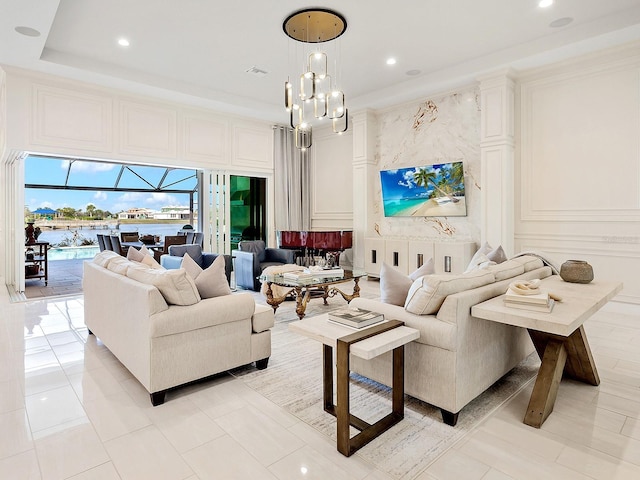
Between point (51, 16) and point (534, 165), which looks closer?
point (51, 16)

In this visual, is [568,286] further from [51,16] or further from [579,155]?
[51,16]

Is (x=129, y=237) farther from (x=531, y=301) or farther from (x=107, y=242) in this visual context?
(x=531, y=301)

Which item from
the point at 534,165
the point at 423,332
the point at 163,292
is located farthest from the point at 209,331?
the point at 534,165

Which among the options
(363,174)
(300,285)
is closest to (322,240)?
(363,174)

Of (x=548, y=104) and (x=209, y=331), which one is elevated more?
(x=548, y=104)

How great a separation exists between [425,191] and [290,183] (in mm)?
3074

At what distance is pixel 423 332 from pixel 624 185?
3991 millimetres

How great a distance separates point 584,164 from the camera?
4789mm

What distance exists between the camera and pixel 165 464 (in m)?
1.81

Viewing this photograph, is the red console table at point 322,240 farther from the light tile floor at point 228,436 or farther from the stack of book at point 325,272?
the light tile floor at point 228,436

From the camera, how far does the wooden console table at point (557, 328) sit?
1.93 m

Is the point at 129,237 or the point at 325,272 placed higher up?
the point at 129,237

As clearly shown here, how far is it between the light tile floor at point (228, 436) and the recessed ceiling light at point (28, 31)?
3.45m

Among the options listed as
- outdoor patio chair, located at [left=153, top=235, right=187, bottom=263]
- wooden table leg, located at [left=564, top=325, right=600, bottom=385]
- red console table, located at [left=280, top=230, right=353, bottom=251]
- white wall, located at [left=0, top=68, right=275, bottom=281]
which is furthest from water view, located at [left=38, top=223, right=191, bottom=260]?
wooden table leg, located at [left=564, top=325, right=600, bottom=385]
